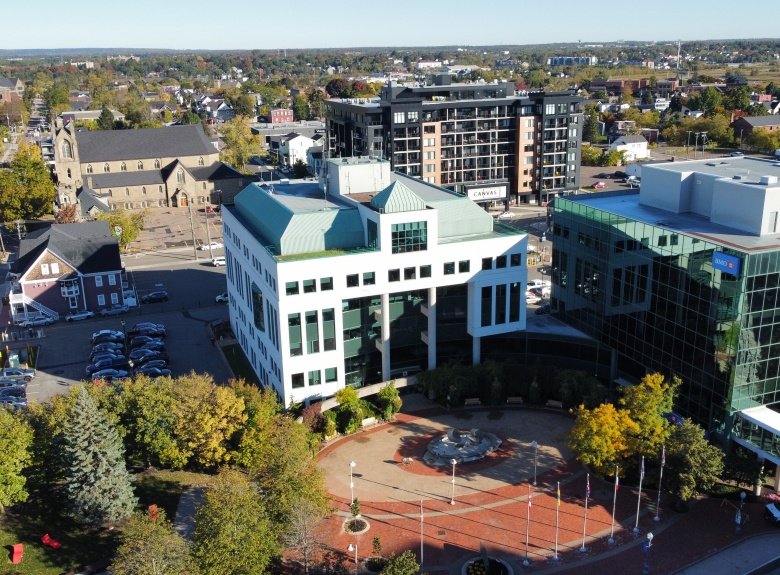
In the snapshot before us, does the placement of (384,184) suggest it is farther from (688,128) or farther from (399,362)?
(688,128)

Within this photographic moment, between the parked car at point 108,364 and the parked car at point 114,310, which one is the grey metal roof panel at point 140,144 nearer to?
the parked car at point 114,310

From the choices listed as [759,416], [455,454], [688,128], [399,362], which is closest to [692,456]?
[759,416]

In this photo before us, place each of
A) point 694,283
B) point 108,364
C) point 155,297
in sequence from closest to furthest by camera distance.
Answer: point 694,283
point 108,364
point 155,297

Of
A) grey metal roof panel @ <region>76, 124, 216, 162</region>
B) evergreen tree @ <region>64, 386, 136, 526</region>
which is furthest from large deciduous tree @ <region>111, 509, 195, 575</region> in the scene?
grey metal roof panel @ <region>76, 124, 216, 162</region>

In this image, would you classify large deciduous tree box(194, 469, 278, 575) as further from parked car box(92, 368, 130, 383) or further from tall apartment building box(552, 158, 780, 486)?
parked car box(92, 368, 130, 383)

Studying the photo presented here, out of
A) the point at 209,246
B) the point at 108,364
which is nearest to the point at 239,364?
the point at 108,364

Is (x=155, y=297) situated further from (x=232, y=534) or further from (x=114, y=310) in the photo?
(x=232, y=534)
